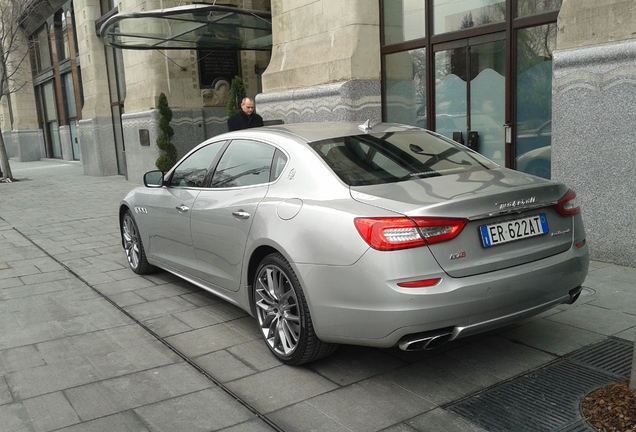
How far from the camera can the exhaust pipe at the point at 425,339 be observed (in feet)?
11.2

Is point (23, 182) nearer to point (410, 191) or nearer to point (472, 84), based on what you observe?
point (472, 84)

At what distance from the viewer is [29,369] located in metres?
4.27

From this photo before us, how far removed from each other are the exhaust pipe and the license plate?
1.83ft

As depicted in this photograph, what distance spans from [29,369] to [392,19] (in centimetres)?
783

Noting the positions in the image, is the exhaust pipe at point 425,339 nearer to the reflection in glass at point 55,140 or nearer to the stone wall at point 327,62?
the stone wall at point 327,62

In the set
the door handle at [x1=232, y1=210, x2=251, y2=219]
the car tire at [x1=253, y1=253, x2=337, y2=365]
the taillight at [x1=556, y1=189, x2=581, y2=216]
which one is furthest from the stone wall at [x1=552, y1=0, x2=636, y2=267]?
the door handle at [x1=232, y1=210, x2=251, y2=219]

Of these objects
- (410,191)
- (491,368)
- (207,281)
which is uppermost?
(410,191)

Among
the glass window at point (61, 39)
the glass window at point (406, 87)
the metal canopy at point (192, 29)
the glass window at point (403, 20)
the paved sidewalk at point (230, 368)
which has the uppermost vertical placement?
the glass window at point (61, 39)

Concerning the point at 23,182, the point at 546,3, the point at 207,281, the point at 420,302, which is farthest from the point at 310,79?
the point at 23,182

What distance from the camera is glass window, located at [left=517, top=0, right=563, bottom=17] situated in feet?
24.3

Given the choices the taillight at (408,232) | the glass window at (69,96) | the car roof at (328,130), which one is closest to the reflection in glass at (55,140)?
the glass window at (69,96)

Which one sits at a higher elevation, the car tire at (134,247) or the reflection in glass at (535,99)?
the reflection in glass at (535,99)

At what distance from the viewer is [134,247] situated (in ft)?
22.3

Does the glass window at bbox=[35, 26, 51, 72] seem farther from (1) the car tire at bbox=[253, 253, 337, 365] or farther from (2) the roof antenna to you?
(1) the car tire at bbox=[253, 253, 337, 365]
